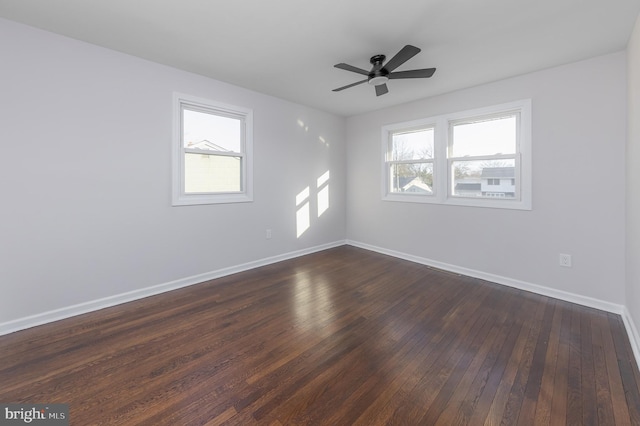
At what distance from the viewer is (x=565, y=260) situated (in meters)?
2.94

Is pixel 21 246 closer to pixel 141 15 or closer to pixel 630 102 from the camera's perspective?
pixel 141 15

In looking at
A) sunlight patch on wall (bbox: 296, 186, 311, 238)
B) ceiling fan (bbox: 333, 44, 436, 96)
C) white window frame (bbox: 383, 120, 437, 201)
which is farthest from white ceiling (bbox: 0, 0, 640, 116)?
sunlight patch on wall (bbox: 296, 186, 311, 238)

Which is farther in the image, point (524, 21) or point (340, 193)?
point (340, 193)

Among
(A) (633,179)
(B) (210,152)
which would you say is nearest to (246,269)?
(B) (210,152)

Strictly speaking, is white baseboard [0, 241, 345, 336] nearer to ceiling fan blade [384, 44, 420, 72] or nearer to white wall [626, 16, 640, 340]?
ceiling fan blade [384, 44, 420, 72]

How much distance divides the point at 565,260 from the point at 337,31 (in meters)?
3.41

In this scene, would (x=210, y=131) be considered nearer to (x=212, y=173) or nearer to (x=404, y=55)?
(x=212, y=173)

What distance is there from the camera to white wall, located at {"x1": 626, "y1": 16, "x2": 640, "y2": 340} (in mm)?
2041

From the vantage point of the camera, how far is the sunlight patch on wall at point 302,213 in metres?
4.59

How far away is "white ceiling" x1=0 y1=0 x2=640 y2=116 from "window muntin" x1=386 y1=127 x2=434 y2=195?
118cm

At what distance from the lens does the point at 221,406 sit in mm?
1510

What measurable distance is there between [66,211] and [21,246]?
16.5 inches

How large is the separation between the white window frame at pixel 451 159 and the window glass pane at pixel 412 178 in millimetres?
94

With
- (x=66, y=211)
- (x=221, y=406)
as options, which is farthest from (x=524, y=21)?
(x=66, y=211)
